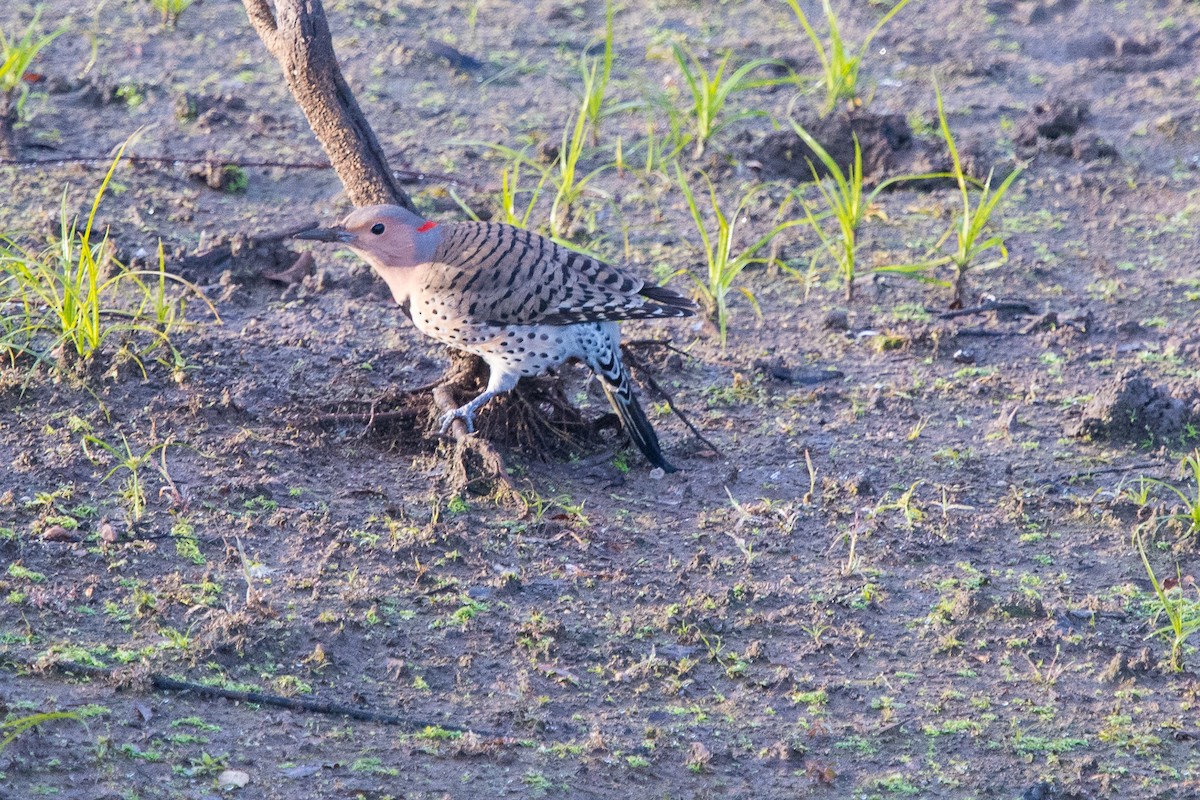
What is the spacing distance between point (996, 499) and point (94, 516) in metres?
2.93

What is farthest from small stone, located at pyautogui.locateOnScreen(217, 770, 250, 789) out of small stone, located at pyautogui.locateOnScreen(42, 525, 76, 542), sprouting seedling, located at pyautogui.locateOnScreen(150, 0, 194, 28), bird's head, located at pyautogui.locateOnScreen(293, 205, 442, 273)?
sprouting seedling, located at pyautogui.locateOnScreen(150, 0, 194, 28)

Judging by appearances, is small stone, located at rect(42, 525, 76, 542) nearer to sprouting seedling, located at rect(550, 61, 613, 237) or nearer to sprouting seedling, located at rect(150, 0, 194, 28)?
sprouting seedling, located at rect(550, 61, 613, 237)

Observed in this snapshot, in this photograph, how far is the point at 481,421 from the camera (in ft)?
15.7

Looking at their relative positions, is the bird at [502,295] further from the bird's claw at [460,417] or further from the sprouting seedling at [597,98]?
the sprouting seedling at [597,98]

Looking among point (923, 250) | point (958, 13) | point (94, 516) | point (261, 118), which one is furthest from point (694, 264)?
point (958, 13)

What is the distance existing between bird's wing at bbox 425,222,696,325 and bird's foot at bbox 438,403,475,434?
0.32m

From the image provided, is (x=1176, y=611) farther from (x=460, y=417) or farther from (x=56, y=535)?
(x=56, y=535)

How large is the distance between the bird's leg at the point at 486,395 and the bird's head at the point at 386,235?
0.45 metres

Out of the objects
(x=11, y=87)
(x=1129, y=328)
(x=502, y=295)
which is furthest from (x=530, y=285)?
(x=11, y=87)

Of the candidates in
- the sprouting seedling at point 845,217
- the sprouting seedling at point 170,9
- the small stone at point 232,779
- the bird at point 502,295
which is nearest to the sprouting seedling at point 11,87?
the sprouting seedling at point 170,9

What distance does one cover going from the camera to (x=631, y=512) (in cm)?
470

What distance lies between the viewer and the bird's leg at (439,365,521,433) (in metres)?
4.70

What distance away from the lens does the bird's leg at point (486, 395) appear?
4.70m

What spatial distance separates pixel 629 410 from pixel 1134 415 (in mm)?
1866
